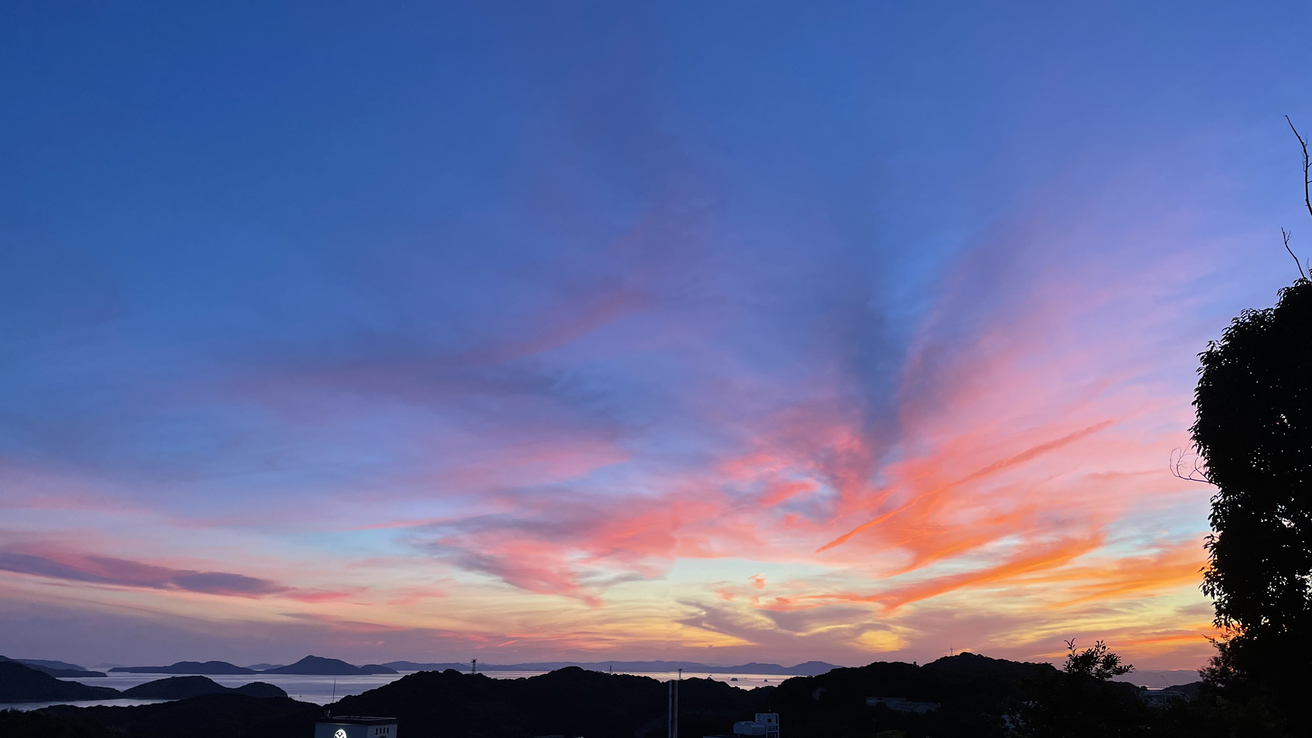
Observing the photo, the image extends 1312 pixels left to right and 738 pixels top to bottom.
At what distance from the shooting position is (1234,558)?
20.2 meters

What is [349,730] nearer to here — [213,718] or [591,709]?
[591,709]

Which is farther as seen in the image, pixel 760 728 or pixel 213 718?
pixel 213 718

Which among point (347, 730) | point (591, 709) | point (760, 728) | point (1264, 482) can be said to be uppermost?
point (1264, 482)

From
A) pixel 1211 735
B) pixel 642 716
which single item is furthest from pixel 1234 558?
pixel 642 716

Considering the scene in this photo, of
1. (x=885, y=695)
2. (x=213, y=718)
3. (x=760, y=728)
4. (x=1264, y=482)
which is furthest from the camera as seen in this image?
(x=213, y=718)

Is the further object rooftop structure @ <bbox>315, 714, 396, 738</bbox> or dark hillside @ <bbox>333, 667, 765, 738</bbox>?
dark hillside @ <bbox>333, 667, 765, 738</bbox>

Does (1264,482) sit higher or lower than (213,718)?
higher

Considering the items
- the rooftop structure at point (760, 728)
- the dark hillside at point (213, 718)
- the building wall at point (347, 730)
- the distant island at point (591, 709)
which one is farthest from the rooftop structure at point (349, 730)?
the dark hillside at point (213, 718)

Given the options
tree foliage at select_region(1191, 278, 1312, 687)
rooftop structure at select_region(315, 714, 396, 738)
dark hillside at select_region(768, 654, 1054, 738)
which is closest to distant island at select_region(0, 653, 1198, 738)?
dark hillside at select_region(768, 654, 1054, 738)

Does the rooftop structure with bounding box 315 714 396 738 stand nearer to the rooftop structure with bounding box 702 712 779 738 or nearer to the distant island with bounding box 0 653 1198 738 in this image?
the rooftop structure with bounding box 702 712 779 738

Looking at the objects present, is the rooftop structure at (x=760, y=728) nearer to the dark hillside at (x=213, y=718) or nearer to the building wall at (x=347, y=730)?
the building wall at (x=347, y=730)

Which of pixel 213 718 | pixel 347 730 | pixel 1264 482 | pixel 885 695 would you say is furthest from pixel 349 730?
pixel 213 718

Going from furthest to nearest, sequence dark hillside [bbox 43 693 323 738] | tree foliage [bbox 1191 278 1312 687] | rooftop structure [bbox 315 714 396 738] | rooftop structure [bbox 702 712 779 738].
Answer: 1. dark hillside [bbox 43 693 323 738]
2. rooftop structure [bbox 702 712 779 738]
3. rooftop structure [bbox 315 714 396 738]
4. tree foliage [bbox 1191 278 1312 687]

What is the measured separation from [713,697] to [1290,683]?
193m
